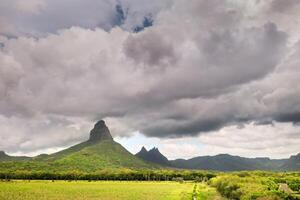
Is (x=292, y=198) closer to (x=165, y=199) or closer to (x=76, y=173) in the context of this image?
(x=165, y=199)

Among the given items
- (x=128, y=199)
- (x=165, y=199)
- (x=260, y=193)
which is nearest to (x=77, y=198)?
(x=128, y=199)

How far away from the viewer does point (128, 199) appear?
78.9m

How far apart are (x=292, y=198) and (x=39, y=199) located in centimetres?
4854

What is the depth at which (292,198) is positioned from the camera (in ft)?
216

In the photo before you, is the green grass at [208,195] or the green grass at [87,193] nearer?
the green grass at [87,193]

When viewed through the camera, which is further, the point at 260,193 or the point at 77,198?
the point at 77,198

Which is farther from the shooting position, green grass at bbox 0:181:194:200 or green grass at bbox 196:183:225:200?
green grass at bbox 196:183:225:200

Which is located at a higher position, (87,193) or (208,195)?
(87,193)

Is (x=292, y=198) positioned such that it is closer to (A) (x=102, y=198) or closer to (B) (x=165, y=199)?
(B) (x=165, y=199)

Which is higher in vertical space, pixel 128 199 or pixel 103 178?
pixel 103 178

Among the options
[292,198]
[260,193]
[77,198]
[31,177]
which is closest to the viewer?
[260,193]

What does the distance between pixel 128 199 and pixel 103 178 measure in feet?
405

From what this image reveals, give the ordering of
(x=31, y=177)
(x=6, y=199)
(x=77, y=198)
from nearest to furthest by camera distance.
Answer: (x=6, y=199), (x=77, y=198), (x=31, y=177)

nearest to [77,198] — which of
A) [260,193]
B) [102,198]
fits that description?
[102,198]
